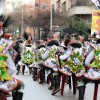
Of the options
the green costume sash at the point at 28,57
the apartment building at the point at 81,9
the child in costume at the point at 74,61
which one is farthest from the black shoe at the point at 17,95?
the apartment building at the point at 81,9

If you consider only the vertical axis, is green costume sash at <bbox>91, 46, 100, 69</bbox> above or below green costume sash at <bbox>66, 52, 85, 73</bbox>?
above

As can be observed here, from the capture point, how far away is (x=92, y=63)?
729 centimetres

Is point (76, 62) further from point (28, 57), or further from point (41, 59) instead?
point (28, 57)

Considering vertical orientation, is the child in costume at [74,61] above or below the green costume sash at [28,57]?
above

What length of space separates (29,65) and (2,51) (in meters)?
10.5

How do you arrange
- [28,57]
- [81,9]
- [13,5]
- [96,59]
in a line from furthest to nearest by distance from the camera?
[13,5] < [81,9] < [28,57] < [96,59]

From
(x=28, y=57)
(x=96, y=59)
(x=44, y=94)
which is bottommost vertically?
(x=44, y=94)

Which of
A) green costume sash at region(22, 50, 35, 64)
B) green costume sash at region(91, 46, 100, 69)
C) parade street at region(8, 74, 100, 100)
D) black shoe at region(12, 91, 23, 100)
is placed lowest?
parade street at region(8, 74, 100, 100)

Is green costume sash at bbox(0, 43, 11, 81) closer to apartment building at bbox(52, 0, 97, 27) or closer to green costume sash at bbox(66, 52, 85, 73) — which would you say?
green costume sash at bbox(66, 52, 85, 73)

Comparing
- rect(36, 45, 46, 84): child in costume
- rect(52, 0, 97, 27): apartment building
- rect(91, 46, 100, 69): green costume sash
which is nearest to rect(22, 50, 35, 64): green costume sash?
rect(36, 45, 46, 84): child in costume

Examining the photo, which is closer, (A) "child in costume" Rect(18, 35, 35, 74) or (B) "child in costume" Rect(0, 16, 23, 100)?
(B) "child in costume" Rect(0, 16, 23, 100)

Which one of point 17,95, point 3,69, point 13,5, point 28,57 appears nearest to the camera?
point 3,69

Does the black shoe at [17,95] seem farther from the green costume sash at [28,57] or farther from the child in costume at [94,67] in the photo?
the green costume sash at [28,57]

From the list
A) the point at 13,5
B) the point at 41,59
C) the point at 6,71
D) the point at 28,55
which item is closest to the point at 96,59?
the point at 6,71
